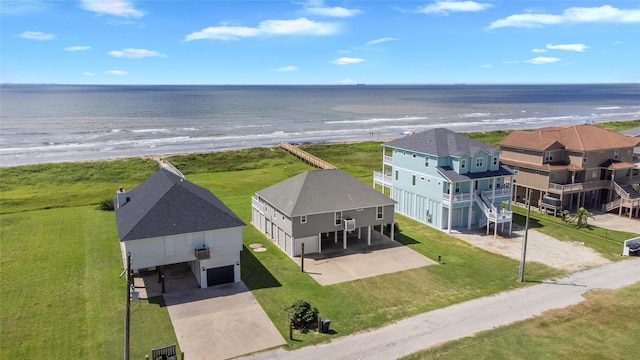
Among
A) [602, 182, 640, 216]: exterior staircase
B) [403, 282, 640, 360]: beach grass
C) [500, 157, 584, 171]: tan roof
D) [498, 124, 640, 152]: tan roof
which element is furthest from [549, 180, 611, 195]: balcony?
[403, 282, 640, 360]: beach grass

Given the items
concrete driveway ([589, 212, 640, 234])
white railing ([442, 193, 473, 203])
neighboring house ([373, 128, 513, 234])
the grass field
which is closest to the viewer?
the grass field

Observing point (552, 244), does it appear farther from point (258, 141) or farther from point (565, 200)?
point (258, 141)

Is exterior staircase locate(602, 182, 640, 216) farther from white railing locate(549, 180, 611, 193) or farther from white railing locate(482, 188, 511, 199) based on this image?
white railing locate(482, 188, 511, 199)

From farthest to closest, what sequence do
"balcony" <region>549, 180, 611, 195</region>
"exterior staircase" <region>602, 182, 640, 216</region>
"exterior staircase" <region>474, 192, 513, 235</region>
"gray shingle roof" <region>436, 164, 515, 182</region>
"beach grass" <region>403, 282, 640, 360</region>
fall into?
1. "balcony" <region>549, 180, 611, 195</region>
2. "exterior staircase" <region>602, 182, 640, 216</region>
3. "gray shingle roof" <region>436, 164, 515, 182</region>
4. "exterior staircase" <region>474, 192, 513, 235</region>
5. "beach grass" <region>403, 282, 640, 360</region>

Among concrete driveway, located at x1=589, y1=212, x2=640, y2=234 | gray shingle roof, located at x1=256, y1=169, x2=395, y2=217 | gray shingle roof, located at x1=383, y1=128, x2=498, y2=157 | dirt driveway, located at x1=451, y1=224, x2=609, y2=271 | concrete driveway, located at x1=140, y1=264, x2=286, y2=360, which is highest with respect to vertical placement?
gray shingle roof, located at x1=383, y1=128, x2=498, y2=157

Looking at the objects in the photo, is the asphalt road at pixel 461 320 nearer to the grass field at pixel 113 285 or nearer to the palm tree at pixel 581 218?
the grass field at pixel 113 285

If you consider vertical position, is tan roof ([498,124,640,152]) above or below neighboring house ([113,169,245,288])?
above
